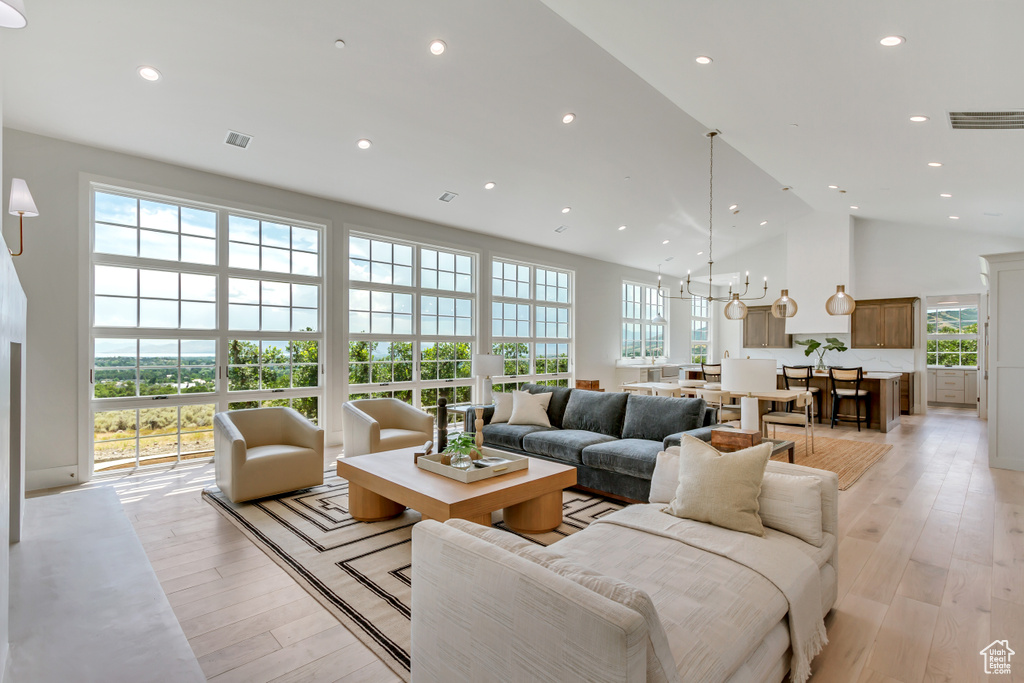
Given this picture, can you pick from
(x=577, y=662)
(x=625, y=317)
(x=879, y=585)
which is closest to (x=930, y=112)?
(x=879, y=585)

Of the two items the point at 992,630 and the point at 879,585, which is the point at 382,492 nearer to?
the point at 879,585

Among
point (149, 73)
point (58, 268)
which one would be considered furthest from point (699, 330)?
point (58, 268)

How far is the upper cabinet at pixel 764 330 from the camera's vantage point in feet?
33.8

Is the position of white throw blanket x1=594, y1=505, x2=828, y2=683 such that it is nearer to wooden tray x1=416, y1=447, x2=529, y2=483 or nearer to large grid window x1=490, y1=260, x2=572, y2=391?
wooden tray x1=416, y1=447, x2=529, y2=483

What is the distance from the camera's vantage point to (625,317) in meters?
10.2

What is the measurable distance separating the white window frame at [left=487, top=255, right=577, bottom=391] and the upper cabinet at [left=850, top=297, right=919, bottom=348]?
17.6 ft

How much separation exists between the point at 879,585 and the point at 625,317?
25.6ft

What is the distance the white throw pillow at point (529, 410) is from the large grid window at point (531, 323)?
2.55 m

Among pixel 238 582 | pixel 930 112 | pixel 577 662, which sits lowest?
pixel 238 582

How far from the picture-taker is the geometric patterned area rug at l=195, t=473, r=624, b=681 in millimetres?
2264

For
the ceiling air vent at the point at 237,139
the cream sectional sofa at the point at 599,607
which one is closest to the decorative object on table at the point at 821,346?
the cream sectional sofa at the point at 599,607

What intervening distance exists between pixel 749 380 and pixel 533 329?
532 centimetres

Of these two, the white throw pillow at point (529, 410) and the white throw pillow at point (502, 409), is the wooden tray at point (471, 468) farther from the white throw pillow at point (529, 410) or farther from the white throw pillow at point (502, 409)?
the white throw pillow at point (502, 409)

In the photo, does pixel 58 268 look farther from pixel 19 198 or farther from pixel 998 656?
pixel 998 656
